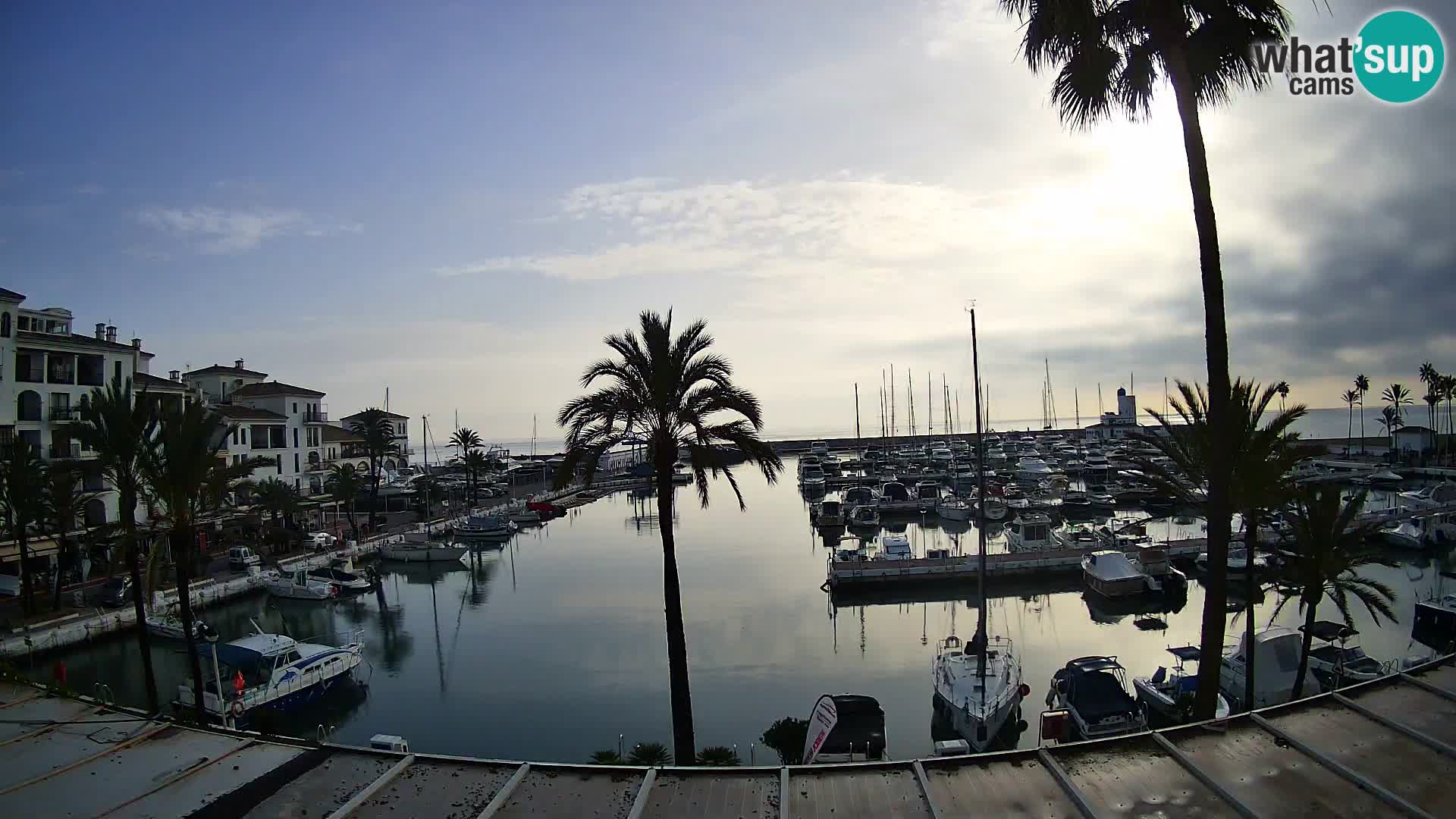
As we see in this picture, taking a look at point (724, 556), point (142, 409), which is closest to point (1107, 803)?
point (142, 409)

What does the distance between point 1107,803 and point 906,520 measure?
56942 millimetres

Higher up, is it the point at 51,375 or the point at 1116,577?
the point at 51,375

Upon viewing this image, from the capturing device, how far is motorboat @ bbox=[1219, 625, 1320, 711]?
64.2 ft

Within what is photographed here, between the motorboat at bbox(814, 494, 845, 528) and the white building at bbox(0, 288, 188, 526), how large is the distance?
1585 inches

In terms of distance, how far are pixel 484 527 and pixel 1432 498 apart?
6585cm

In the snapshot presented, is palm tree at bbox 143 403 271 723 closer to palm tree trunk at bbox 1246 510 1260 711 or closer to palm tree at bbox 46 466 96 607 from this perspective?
palm tree at bbox 46 466 96 607

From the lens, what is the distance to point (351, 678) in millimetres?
26484

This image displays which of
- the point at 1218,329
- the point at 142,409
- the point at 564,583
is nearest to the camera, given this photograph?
the point at 1218,329

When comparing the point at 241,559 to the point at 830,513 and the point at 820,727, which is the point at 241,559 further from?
the point at 830,513

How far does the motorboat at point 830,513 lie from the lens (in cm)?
5728

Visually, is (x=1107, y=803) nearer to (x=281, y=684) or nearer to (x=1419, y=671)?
(x=1419, y=671)

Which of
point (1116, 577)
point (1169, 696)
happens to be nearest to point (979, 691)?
point (1169, 696)

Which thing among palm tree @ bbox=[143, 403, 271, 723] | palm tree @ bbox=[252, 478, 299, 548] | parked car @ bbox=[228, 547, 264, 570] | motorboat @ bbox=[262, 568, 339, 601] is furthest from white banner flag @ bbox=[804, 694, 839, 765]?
palm tree @ bbox=[252, 478, 299, 548]

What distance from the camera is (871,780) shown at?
7773 millimetres
